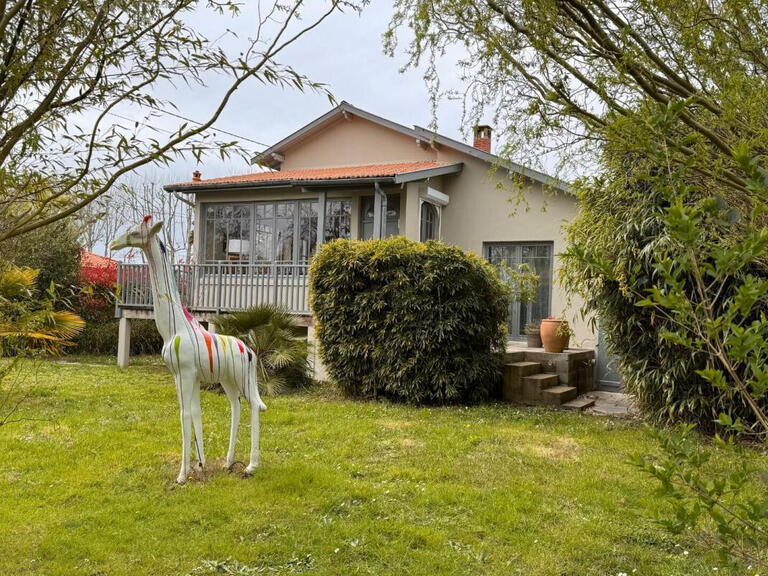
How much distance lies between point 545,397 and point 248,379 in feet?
18.8

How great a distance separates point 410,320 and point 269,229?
22.5ft

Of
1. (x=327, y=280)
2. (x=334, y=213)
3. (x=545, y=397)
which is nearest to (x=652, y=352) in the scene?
(x=545, y=397)

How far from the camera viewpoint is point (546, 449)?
6.83 metres

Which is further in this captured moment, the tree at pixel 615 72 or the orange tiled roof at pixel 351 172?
the orange tiled roof at pixel 351 172

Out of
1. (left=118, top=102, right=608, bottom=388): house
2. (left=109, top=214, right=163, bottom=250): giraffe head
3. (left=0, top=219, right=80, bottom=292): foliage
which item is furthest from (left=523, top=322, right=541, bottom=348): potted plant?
(left=0, top=219, right=80, bottom=292): foliage

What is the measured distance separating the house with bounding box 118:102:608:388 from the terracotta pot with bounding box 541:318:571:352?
32.6 inches

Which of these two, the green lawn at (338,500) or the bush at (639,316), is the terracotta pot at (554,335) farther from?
the green lawn at (338,500)

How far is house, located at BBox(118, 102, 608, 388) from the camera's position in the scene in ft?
42.8

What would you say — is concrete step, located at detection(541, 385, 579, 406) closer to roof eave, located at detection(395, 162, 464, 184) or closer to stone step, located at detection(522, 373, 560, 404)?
Result: stone step, located at detection(522, 373, 560, 404)

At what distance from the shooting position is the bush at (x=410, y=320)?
9461mm

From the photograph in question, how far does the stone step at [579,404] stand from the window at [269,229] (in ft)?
23.0

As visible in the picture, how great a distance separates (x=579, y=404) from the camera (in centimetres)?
974

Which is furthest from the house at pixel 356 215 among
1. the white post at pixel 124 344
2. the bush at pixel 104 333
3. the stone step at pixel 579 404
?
the bush at pixel 104 333

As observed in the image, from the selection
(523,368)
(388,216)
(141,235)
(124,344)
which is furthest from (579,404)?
(124,344)
